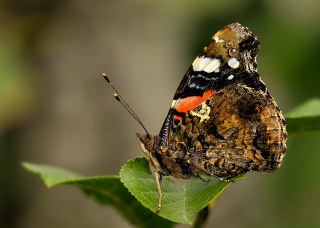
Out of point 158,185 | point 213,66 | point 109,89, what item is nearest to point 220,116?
point 213,66

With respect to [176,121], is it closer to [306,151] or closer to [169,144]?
[169,144]

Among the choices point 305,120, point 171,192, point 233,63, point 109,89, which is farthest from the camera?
point 109,89

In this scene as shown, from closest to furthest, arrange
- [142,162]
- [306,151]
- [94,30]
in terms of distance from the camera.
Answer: [142,162] → [306,151] → [94,30]

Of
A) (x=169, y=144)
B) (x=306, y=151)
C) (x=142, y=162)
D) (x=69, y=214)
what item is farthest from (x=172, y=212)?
(x=69, y=214)

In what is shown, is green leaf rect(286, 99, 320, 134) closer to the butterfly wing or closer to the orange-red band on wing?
the butterfly wing

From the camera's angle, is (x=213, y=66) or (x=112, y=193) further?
(x=213, y=66)

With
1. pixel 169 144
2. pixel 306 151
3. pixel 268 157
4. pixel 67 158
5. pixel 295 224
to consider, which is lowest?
pixel 295 224

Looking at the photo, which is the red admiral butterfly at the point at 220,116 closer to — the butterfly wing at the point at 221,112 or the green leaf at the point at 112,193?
the butterfly wing at the point at 221,112

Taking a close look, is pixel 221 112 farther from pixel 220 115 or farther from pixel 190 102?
pixel 190 102
